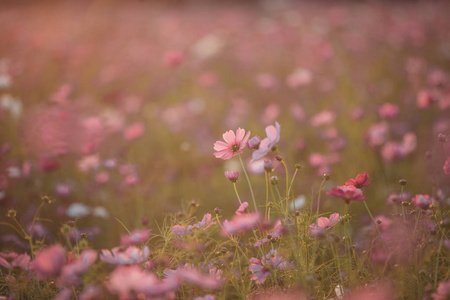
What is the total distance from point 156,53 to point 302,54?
1.13 meters

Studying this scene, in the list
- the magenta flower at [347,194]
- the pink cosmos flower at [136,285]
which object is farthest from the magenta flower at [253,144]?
the pink cosmos flower at [136,285]

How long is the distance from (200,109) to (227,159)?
1.28 m

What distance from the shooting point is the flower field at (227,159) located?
72cm

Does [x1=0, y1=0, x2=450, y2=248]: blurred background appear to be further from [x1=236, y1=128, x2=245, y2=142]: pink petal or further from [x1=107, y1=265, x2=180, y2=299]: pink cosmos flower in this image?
[x1=107, y1=265, x2=180, y2=299]: pink cosmos flower

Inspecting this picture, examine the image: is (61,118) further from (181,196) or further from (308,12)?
(308,12)

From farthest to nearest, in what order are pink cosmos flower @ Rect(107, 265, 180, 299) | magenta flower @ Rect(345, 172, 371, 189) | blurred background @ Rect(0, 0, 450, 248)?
blurred background @ Rect(0, 0, 450, 248) < magenta flower @ Rect(345, 172, 371, 189) < pink cosmos flower @ Rect(107, 265, 180, 299)

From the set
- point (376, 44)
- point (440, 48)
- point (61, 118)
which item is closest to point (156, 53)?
point (61, 118)

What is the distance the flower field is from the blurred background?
1cm

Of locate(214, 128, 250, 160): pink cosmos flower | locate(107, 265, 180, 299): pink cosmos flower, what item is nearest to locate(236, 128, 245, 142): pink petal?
locate(214, 128, 250, 160): pink cosmos flower

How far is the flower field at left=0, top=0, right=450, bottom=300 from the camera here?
2.36 ft


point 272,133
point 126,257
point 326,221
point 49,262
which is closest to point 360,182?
point 326,221

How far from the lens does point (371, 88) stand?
1.88 metres

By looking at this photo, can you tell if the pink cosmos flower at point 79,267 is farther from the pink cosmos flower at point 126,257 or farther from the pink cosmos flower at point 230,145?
the pink cosmos flower at point 230,145

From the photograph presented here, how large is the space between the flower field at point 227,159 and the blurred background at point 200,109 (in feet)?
0.04
